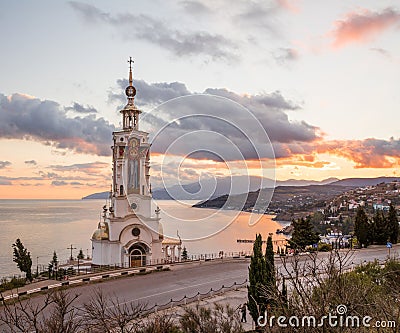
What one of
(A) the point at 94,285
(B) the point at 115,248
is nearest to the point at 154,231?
(B) the point at 115,248

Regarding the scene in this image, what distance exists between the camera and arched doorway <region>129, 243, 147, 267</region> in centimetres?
3216

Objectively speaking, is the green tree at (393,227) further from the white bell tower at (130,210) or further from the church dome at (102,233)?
the church dome at (102,233)

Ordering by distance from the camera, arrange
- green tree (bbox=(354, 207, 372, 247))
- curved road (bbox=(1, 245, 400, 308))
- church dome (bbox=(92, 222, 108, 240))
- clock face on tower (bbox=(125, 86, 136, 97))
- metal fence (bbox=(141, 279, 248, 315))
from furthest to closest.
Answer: green tree (bbox=(354, 207, 372, 247)) < clock face on tower (bbox=(125, 86, 136, 97)) < church dome (bbox=(92, 222, 108, 240)) < curved road (bbox=(1, 245, 400, 308)) < metal fence (bbox=(141, 279, 248, 315))

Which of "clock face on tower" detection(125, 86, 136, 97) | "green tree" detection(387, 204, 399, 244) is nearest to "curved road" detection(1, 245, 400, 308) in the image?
"green tree" detection(387, 204, 399, 244)

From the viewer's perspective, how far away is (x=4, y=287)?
24.1m

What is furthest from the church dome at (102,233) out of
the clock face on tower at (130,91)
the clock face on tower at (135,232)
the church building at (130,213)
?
the clock face on tower at (130,91)

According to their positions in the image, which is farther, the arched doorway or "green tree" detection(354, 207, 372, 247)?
"green tree" detection(354, 207, 372, 247)

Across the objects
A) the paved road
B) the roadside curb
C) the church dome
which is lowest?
the paved road

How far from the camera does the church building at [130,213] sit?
32000 millimetres

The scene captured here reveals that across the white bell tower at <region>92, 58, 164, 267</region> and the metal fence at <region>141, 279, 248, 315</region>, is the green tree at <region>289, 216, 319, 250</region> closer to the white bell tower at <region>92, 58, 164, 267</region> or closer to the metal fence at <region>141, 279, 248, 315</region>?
the white bell tower at <region>92, 58, 164, 267</region>

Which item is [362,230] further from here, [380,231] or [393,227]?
[393,227]

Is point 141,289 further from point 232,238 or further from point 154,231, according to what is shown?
point 232,238

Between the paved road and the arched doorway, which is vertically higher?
the arched doorway

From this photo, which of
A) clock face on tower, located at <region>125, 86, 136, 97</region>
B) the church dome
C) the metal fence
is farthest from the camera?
clock face on tower, located at <region>125, 86, 136, 97</region>
